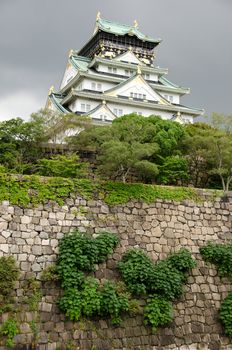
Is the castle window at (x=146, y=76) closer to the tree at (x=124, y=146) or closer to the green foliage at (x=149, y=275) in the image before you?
the tree at (x=124, y=146)

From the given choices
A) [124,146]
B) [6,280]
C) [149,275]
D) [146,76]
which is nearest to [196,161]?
[124,146]

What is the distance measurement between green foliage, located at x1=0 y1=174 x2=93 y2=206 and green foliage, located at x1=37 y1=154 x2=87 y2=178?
173 cm

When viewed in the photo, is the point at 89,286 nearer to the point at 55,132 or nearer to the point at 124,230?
the point at 124,230

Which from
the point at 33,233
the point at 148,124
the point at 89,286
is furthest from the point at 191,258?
the point at 148,124

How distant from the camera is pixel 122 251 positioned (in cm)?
1074

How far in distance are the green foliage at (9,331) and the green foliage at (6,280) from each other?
29 cm

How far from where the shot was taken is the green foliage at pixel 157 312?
396 inches

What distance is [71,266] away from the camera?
9.65 metres

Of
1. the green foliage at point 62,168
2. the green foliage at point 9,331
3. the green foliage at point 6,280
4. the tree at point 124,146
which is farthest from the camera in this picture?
the green foliage at point 62,168

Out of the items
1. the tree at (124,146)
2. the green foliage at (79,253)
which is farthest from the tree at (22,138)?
the green foliage at (79,253)

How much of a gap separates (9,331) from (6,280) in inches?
41.4

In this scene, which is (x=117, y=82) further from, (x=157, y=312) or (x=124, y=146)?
(x=157, y=312)

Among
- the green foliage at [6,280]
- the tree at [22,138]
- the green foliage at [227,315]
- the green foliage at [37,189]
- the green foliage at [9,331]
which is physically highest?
the tree at [22,138]

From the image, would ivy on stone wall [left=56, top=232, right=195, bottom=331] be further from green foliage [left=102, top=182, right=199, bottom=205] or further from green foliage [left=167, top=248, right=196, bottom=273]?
green foliage [left=102, top=182, right=199, bottom=205]
